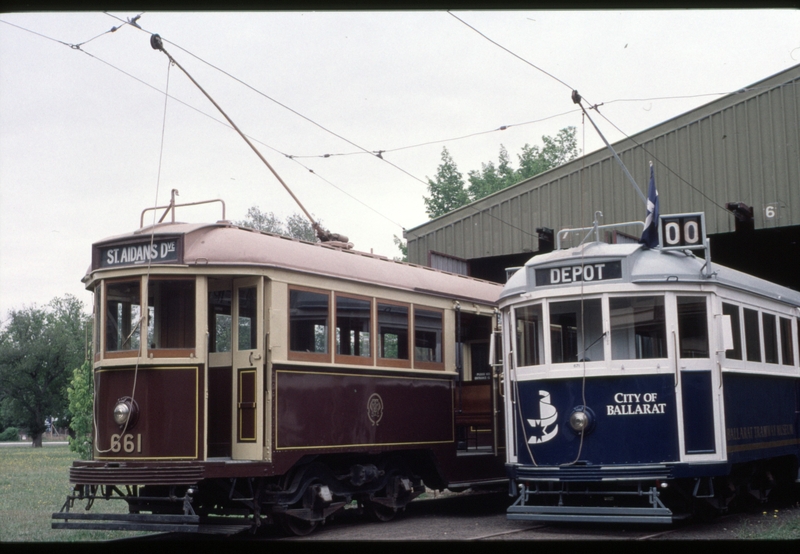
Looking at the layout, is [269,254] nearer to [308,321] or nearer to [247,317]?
[247,317]

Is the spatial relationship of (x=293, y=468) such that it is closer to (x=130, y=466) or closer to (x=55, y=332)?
(x=130, y=466)

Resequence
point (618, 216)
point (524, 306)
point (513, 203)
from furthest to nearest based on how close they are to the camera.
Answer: point (513, 203)
point (618, 216)
point (524, 306)

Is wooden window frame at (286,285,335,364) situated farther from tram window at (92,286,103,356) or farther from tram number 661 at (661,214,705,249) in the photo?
tram number 661 at (661,214,705,249)

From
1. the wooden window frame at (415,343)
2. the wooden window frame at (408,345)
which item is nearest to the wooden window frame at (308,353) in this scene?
the wooden window frame at (408,345)

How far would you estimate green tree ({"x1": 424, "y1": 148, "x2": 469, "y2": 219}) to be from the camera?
51812 mm

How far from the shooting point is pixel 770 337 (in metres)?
12.6

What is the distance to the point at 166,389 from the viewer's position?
10070mm

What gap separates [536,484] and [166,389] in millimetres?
4362

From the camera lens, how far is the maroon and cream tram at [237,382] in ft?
32.8

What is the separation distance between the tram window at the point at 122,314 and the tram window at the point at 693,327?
239 inches

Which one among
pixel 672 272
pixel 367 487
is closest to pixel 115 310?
pixel 367 487

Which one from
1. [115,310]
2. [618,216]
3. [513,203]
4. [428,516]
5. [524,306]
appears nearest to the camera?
[115,310]

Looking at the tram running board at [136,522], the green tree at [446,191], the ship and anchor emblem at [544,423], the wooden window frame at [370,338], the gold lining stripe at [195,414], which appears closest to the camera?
the tram running board at [136,522]

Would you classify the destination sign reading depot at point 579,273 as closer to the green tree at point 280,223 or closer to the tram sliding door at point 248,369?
the tram sliding door at point 248,369
